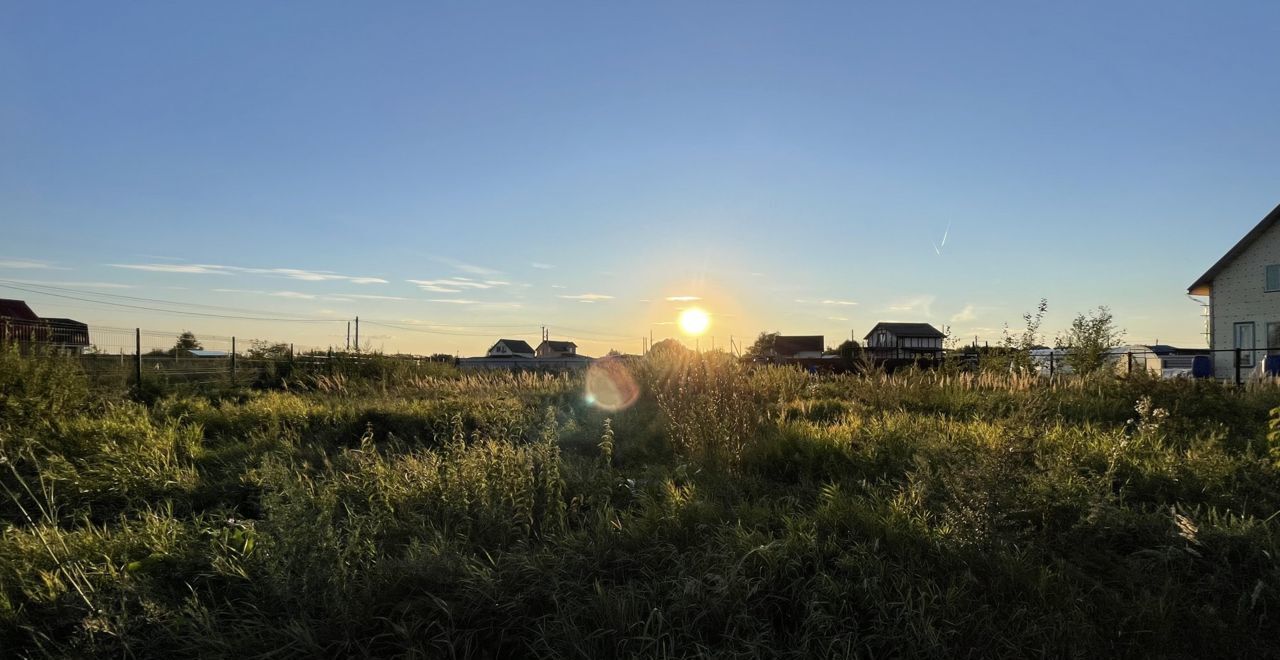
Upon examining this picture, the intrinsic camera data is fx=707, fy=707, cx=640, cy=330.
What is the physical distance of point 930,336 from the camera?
73.9 meters

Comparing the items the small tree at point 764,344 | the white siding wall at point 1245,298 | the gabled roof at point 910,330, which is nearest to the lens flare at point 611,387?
the small tree at point 764,344

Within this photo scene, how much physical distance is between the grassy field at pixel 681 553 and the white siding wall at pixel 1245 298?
80.0 ft

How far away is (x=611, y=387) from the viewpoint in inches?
417

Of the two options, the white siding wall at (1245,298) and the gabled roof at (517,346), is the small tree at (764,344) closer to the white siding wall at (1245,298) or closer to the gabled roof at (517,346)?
the white siding wall at (1245,298)

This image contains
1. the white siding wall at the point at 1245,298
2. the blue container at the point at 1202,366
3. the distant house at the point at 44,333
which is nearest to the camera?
the distant house at the point at 44,333

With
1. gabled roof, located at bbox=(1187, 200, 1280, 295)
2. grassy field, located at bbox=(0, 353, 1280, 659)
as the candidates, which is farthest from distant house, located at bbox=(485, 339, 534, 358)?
grassy field, located at bbox=(0, 353, 1280, 659)

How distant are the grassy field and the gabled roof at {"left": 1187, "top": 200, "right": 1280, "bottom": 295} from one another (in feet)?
79.8

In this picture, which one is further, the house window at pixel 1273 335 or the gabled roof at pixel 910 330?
the gabled roof at pixel 910 330

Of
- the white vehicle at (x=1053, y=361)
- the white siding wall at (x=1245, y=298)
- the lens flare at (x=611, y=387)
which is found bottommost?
the lens flare at (x=611, y=387)

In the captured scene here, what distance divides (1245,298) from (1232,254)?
63.8 inches

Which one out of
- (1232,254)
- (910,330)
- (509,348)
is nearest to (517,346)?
(509,348)

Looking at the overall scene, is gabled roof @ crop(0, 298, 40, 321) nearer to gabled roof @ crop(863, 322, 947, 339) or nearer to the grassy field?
the grassy field

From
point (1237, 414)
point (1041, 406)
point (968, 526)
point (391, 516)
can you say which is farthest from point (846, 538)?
point (1237, 414)

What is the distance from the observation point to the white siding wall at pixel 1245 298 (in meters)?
24.0
